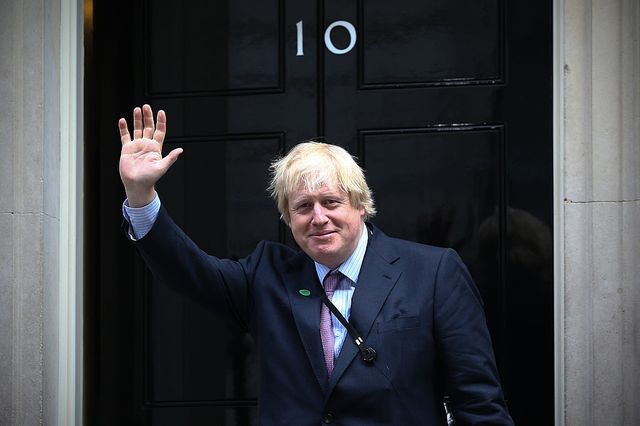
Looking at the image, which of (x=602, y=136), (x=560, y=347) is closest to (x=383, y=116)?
(x=602, y=136)

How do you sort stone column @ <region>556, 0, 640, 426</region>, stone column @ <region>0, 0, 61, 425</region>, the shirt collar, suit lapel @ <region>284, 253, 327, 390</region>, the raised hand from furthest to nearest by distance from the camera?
stone column @ <region>0, 0, 61, 425</region>
stone column @ <region>556, 0, 640, 426</region>
the shirt collar
suit lapel @ <region>284, 253, 327, 390</region>
the raised hand

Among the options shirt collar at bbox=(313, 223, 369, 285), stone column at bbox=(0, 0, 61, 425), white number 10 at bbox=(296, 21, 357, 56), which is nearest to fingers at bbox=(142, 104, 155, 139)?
shirt collar at bbox=(313, 223, 369, 285)

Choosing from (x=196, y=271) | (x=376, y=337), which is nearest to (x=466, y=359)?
(x=376, y=337)

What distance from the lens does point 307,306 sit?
9.92ft

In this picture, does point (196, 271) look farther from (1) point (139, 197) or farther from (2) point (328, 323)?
(2) point (328, 323)

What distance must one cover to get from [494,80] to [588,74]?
1.55 feet

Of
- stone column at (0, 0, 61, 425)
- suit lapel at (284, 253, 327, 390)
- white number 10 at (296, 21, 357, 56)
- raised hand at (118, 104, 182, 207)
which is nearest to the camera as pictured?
raised hand at (118, 104, 182, 207)

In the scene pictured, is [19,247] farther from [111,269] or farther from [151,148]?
[151,148]

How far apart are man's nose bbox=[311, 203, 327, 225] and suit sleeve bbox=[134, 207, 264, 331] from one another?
41 cm

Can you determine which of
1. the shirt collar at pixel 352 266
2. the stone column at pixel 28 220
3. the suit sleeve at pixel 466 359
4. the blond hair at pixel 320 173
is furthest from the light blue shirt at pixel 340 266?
the stone column at pixel 28 220

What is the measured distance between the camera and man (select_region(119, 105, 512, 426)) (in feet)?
9.42

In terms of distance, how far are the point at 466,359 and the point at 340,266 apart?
21.7 inches

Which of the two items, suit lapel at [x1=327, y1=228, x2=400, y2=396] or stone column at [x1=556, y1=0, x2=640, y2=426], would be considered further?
stone column at [x1=556, y1=0, x2=640, y2=426]

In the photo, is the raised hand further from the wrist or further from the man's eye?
the man's eye
